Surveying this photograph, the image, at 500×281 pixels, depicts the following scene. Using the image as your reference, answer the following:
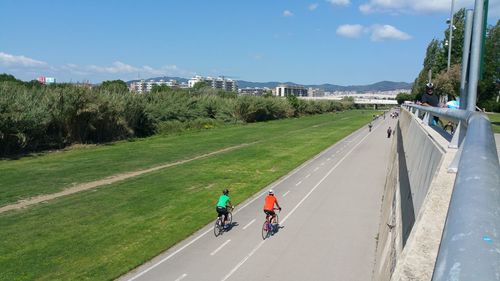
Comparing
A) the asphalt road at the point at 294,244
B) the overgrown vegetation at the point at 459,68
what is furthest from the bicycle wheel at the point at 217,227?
the overgrown vegetation at the point at 459,68

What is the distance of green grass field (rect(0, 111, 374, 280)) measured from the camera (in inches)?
624

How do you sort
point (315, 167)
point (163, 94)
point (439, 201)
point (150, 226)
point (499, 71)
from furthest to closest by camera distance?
1. point (163, 94)
2. point (499, 71)
3. point (315, 167)
4. point (150, 226)
5. point (439, 201)

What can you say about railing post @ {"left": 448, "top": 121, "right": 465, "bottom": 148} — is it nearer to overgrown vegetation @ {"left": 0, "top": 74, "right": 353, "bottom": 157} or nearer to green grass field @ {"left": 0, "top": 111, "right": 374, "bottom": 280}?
green grass field @ {"left": 0, "top": 111, "right": 374, "bottom": 280}

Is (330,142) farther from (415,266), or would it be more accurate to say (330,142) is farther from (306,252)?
(415,266)

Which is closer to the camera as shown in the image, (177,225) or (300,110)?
(177,225)

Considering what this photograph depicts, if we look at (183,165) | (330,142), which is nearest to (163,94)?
(330,142)

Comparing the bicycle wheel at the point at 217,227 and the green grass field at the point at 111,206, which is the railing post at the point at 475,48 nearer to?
the green grass field at the point at 111,206

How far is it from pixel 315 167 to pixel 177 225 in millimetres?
18897

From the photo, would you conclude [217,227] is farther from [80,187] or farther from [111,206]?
[80,187]

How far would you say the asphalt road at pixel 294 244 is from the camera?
14.6 meters

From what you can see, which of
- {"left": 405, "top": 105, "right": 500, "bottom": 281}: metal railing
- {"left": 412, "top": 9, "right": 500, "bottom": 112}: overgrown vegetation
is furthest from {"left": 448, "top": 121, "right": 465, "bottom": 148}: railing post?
{"left": 412, "top": 9, "right": 500, "bottom": 112}: overgrown vegetation

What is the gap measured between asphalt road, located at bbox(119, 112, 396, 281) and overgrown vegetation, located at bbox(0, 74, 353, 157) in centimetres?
2703

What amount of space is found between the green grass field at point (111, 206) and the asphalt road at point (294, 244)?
1.27 meters

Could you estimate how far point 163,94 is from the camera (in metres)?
75.7
